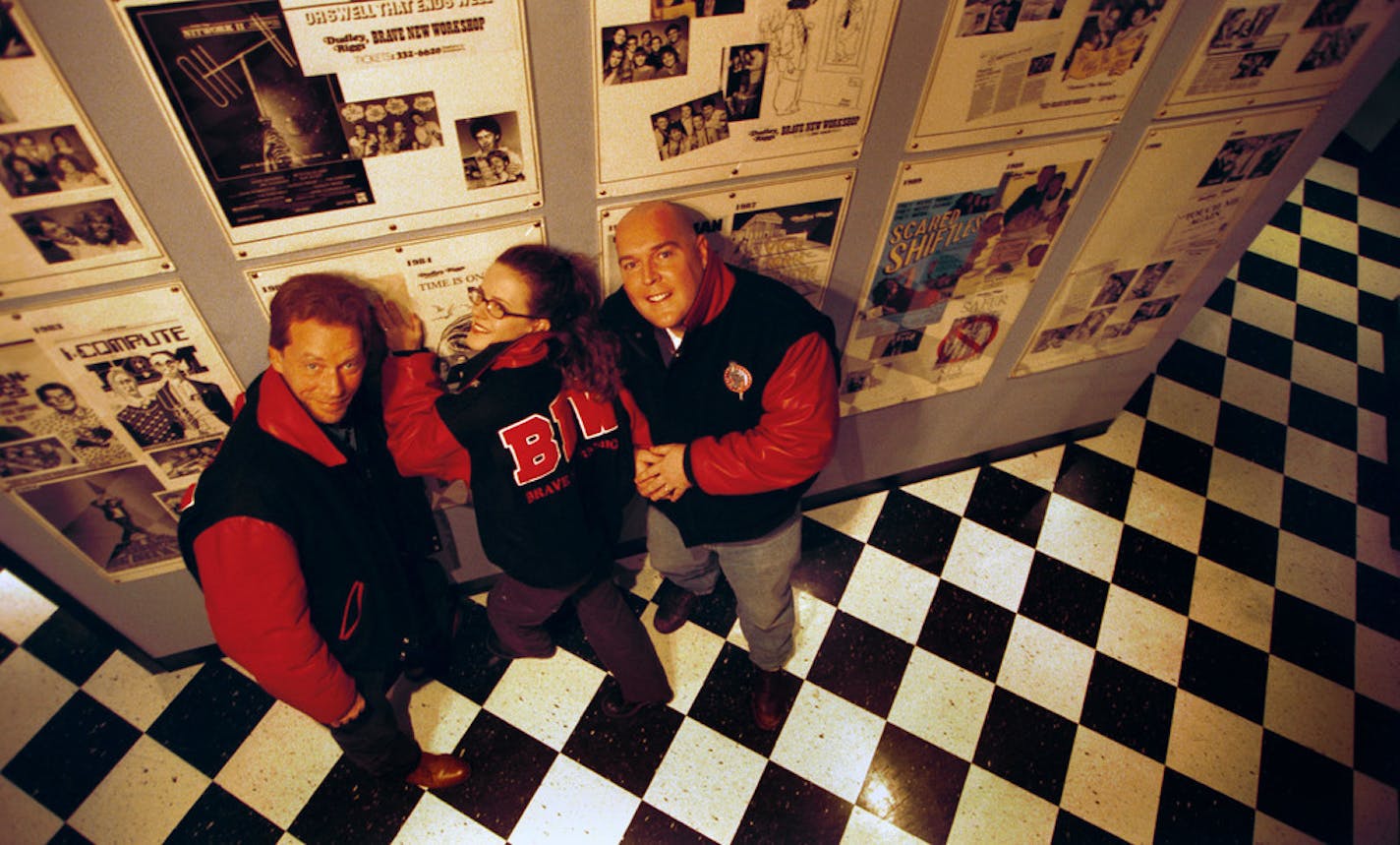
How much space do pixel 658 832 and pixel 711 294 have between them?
4.68 feet

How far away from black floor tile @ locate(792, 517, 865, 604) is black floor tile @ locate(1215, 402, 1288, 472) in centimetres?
165

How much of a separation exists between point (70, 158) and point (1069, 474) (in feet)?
9.71

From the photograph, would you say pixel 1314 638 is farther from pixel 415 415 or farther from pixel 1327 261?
pixel 415 415

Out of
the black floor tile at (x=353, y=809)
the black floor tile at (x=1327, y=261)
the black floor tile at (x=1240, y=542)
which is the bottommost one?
the black floor tile at (x=353, y=809)

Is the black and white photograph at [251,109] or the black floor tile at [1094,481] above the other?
the black and white photograph at [251,109]

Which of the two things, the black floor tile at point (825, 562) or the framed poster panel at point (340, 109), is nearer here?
the framed poster panel at point (340, 109)

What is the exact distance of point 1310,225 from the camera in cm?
362

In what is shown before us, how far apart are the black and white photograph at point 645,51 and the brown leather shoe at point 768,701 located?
5.15ft

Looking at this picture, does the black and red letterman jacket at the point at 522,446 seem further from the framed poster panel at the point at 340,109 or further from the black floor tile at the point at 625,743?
the black floor tile at the point at 625,743

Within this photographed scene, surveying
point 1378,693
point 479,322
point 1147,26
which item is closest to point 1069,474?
point 1378,693

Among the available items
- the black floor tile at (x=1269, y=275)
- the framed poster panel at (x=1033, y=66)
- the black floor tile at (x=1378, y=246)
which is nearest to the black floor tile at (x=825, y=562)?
the framed poster panel at (x=1033, y=66)

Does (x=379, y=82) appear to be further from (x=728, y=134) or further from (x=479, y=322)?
(x=728, y=134)

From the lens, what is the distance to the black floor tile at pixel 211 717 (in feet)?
6.29

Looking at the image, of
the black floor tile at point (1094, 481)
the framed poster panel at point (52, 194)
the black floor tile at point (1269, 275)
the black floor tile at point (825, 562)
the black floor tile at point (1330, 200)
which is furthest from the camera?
the black floor tile at point (1330, 200)
